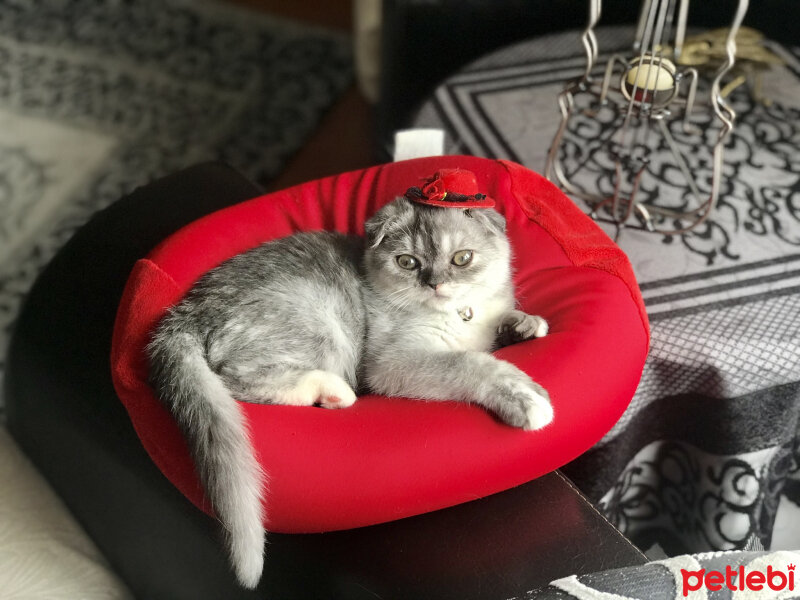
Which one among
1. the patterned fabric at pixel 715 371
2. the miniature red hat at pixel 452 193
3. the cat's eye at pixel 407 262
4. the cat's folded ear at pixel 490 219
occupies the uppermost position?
the miniature red hat at pixel 452 193

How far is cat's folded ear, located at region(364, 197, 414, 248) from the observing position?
3.75 ft

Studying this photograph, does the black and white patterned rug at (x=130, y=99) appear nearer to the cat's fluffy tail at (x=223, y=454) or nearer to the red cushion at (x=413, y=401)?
the red cushion at (x=413, y=401)

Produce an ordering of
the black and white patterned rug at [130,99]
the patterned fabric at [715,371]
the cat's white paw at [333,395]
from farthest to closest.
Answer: the black and white patterned rug at [130,99]
the patterned fabric at [715,371]
the cat's white paw at [333,395]

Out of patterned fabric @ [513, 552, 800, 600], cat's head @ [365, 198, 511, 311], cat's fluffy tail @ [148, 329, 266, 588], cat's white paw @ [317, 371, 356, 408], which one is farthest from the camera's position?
cat's head @ [365, 198, 511, 311]

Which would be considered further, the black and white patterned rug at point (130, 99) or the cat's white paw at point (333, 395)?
the black and white patterned rug at point (130, 99)

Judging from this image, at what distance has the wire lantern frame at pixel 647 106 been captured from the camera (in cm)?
119

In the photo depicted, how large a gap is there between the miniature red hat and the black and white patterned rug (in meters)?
1.37

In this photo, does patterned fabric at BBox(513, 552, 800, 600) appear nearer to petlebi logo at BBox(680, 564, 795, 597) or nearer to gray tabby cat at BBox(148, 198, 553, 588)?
petlebi logo at BBox(680, 564, 795, 597)

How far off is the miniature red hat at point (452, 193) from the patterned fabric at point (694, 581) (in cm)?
56

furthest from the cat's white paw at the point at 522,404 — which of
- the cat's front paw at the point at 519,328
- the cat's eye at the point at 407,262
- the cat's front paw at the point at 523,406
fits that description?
the cat's eye at the point at 407,262

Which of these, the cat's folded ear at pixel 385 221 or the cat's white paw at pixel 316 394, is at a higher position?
the cat's folded ear at pixel 385 221

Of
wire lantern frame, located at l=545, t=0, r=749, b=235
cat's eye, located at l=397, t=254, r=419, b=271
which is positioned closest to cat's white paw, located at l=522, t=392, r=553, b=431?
cat's eye, located at l=397, t=254, r=419, b=271

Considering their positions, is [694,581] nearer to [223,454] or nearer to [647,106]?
[223,454]

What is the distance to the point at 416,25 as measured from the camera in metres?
1.98
